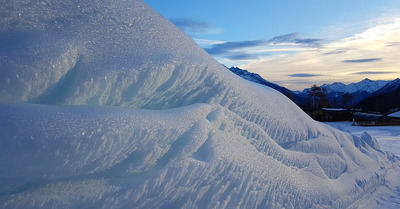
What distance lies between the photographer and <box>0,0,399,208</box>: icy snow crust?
5.69 ft

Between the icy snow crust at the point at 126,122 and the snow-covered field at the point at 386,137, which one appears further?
the snow-covered field at the point at 386,137

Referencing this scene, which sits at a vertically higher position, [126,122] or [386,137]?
[126,122]

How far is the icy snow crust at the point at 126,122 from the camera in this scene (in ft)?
5.69

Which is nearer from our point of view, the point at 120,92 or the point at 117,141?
the point at 117,141

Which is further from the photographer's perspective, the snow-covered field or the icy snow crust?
the snow-covered field

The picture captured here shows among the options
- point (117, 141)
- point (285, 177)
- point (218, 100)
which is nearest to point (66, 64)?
point (117, 141)

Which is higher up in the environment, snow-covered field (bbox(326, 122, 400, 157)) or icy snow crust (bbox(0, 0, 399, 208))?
icy snow crust (bbox(0, 0, 399, 208))

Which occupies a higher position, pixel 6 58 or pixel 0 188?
pixel 6 58

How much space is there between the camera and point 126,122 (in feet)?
6.72

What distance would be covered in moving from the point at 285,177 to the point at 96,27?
225 centimetres

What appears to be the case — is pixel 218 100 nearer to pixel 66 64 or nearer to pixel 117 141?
pixel 117 141

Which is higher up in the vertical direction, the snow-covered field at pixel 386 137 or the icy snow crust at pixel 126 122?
the icy snow crust at pixel 126 122

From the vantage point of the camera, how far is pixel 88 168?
6.07 ft

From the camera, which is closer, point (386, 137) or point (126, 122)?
point (126, 122)
